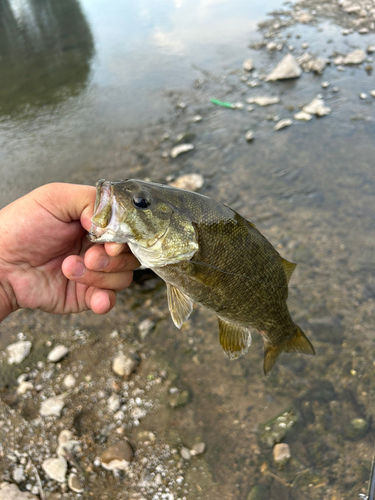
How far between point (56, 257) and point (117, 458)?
181 cm

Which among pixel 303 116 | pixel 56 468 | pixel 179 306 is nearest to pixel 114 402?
pixel 56 468

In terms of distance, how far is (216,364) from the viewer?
11.6ft

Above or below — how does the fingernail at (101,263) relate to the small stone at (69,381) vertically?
above

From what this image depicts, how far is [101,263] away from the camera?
2514mm

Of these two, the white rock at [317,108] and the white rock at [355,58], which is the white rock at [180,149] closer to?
the white rock at [317,108]

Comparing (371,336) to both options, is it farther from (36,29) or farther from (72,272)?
(36,29)

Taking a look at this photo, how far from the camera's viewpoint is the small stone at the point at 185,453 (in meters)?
2.93

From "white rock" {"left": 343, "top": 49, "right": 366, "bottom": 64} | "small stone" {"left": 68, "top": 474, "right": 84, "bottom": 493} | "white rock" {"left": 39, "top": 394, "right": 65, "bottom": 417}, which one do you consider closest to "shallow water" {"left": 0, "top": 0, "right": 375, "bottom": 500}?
"small stone" {"left": 68, "top": 474, "right": 84, "bottom": 493}

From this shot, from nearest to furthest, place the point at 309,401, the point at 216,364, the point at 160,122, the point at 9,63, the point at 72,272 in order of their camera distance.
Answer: the point at 72,272 < the point at 309,401 < the point at 216,364 < the point at 160,122 < the point at 9,63

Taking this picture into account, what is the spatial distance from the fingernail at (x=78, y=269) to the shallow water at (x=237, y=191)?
1480 mm

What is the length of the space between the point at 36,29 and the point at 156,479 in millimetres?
19532

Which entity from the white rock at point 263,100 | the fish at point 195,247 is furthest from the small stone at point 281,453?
the white rock at point 263,100

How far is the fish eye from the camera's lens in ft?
7.07

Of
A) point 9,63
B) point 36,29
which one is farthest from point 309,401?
point 36,29
